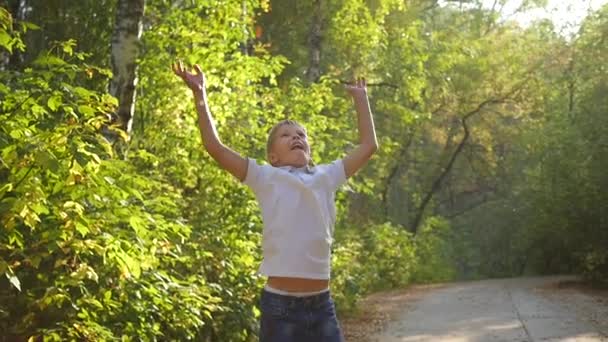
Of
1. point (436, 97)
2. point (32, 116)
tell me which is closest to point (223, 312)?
point (32, 116)

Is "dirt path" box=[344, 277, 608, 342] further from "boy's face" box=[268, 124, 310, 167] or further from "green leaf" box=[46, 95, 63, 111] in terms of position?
"boy's face" box=[268, 124, 310, 167]

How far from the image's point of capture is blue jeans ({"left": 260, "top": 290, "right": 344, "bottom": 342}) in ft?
12.5

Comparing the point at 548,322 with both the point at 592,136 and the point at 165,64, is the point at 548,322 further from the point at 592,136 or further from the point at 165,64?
the point at 592,136

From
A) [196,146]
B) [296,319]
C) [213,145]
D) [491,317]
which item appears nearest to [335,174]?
[213,145]

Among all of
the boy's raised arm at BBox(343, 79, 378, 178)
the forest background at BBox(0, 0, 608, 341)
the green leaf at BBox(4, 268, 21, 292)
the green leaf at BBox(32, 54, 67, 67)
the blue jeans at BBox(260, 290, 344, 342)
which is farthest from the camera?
the forest background at BBox(0, 0, 608, 341)

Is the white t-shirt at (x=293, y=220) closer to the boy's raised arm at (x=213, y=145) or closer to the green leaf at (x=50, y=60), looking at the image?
the boy's raised arm at (x=213, y=145)

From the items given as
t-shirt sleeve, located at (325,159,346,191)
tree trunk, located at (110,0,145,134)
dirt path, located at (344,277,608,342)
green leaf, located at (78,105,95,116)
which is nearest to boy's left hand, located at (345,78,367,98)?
t-shirt sleeve, located at (325,159,346,191)

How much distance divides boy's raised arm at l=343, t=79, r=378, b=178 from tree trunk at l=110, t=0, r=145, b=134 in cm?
439

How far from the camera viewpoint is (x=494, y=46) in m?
33.6

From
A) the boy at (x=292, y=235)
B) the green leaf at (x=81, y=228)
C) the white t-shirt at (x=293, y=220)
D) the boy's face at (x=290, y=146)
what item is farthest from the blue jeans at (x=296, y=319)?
the green leaf at (x=81, y=228)

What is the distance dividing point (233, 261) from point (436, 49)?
20036 millimetres

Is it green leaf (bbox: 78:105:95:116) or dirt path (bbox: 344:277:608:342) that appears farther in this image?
dirt path (bbox: 344:277:608:342)

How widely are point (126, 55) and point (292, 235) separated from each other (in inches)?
205

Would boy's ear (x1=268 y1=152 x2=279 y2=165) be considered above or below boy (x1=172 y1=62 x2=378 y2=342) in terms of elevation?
above
